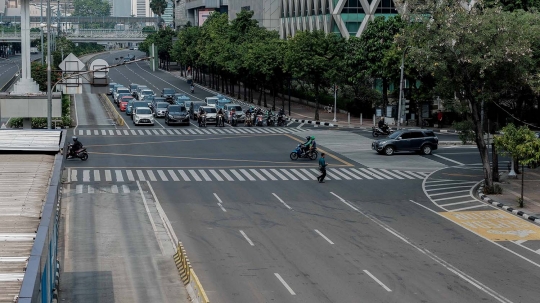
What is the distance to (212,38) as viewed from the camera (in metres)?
114

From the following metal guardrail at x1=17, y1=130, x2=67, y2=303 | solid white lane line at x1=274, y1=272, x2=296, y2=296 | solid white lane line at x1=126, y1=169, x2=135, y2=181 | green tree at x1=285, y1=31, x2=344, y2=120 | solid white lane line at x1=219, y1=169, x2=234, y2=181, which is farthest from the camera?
green tree at x1=285, y1=31, x2=344, y2=120

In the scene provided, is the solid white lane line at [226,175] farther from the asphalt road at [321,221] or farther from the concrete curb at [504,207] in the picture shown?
the concrete curb at [504,207]

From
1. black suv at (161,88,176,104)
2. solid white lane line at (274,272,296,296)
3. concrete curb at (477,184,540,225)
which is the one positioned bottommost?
solid white lane line at (274,272,296,296)

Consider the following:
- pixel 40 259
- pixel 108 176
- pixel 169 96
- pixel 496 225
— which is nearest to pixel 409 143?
pixel 108 176

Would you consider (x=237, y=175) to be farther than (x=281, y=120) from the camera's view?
No

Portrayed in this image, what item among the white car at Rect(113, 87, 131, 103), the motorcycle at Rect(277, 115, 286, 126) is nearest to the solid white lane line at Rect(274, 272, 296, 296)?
the motorcycle at Rect(277, 115, 286, 126)

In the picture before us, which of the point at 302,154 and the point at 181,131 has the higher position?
the point at 302,154

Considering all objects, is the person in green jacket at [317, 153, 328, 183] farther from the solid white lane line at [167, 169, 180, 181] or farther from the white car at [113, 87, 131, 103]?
the white car at [113, 87, 131, 103]

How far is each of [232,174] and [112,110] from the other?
4418 centimetres

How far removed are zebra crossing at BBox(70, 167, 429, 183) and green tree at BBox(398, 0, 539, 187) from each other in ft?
23.5

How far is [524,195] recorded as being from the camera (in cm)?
4047

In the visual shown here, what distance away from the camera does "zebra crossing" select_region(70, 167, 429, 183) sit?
44.7 metres

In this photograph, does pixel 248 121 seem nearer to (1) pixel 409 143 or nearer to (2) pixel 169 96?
(1) pixel 409 143

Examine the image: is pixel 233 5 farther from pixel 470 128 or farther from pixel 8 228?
pixel 8 228
